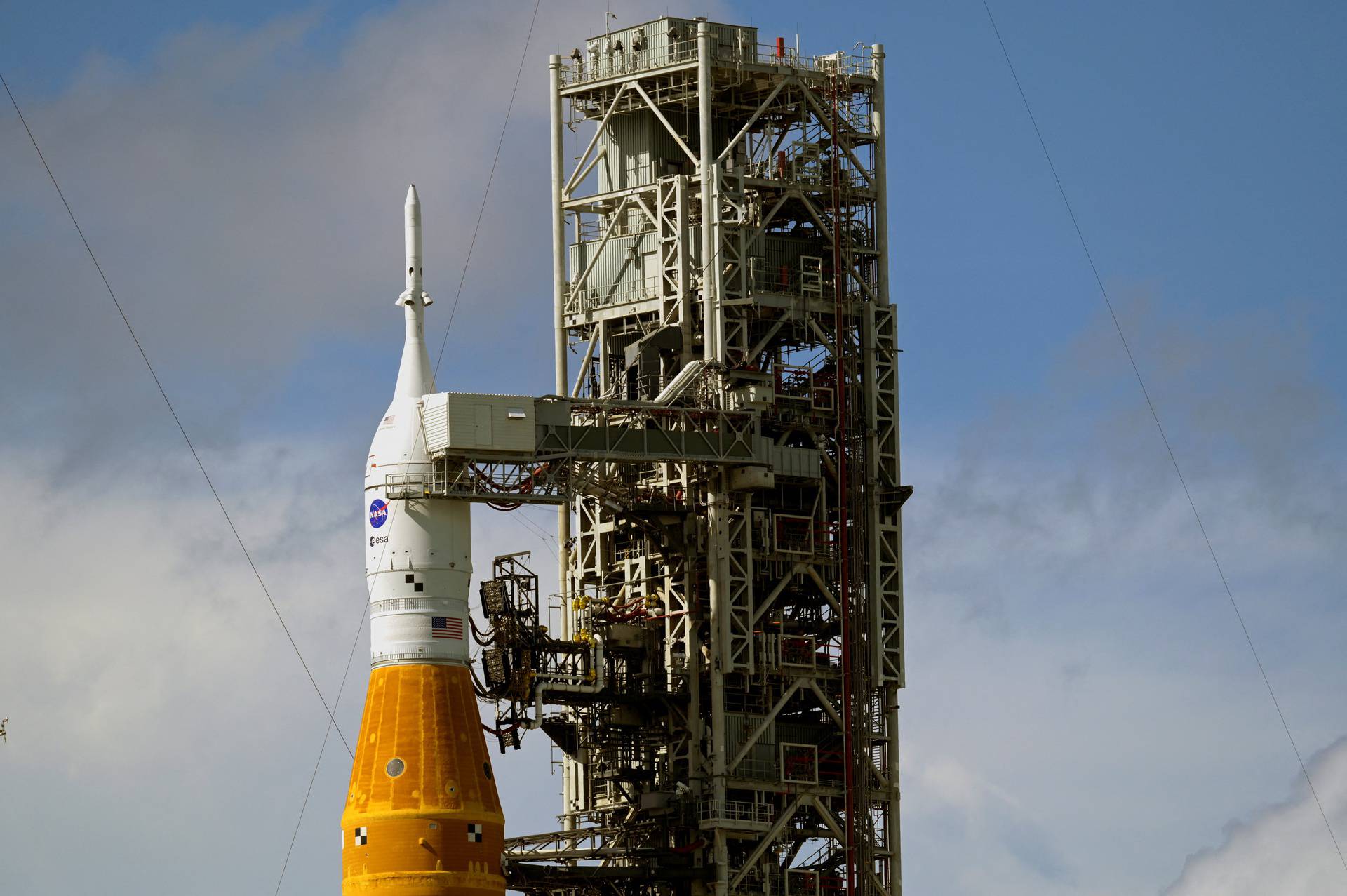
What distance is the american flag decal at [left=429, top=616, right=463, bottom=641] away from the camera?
128875mm

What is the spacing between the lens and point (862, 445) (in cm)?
14125

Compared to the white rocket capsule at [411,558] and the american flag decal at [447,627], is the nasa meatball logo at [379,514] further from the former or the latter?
the american flag decal at [447,627]

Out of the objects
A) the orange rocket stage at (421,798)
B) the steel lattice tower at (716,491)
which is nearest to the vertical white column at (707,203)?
the steel lattice tower at (716,491)

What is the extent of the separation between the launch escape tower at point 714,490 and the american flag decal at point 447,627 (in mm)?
3907

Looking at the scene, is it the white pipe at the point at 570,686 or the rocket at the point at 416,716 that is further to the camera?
the white pipe at the point at 570,686

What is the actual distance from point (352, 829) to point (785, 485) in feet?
69.8

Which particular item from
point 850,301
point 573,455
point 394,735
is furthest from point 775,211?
point 394,735

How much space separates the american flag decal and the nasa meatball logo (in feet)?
11.6

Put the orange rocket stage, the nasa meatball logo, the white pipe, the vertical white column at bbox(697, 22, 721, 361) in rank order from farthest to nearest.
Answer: the vertical white column at bbox(697, 22, 721, 361), the white pipe, the nasa meatball logo, the orange rocket stage

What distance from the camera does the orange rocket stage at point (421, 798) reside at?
127m

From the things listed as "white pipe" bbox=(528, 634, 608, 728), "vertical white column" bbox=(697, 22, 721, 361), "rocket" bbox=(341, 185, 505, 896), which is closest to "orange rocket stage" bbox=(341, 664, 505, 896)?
"rocket" bbox=(341, 185, 505, 896)

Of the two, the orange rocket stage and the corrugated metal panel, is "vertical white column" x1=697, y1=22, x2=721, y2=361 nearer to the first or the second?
the corrugated metal panel

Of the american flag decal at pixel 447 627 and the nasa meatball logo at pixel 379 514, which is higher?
the nasa meatball logo at pixel 379 514

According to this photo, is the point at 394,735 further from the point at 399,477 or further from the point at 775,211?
the point at 775,211
